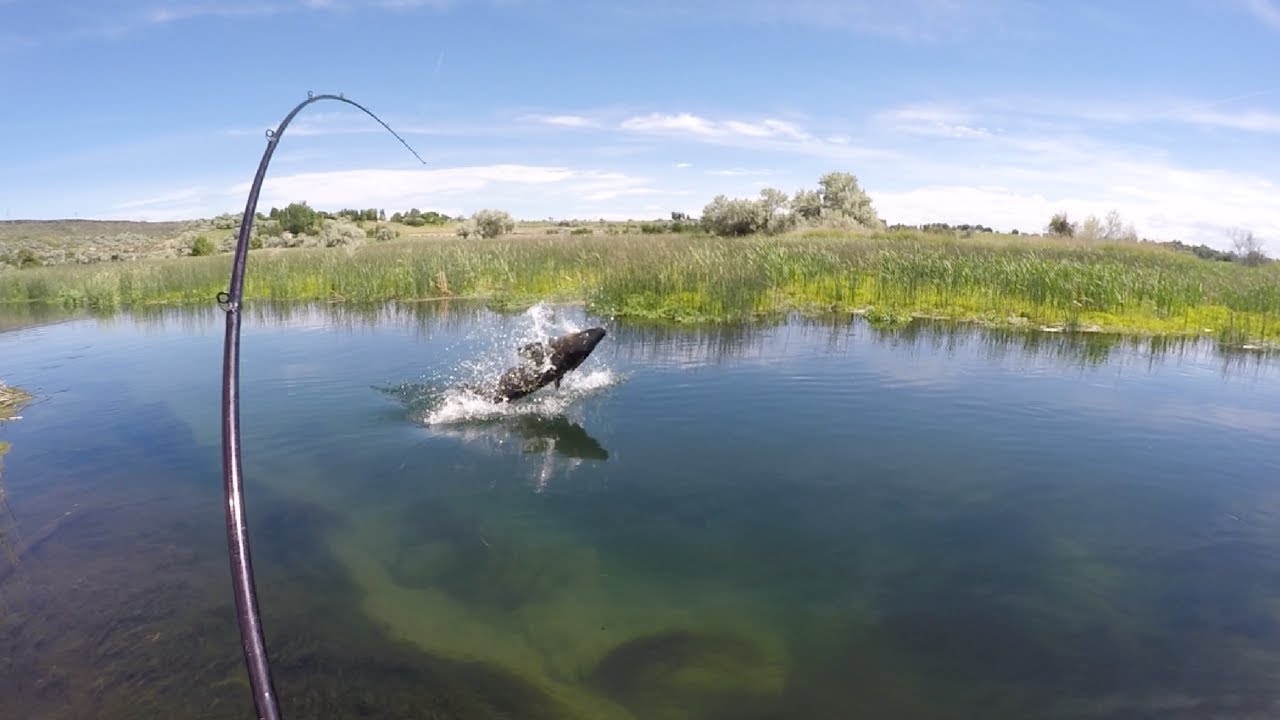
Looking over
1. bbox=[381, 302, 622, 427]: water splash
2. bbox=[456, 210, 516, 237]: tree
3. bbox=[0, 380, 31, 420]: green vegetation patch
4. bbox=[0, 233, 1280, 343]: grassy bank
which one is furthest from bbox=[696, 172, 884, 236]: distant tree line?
bbox=[0, 380, 31, 420]: green vegetation patch

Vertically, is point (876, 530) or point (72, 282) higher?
point (72, 282)

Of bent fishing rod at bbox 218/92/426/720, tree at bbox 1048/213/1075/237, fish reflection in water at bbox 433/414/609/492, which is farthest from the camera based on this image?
tree at bbox 1048/213/1075/237

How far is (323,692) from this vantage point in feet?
14.9

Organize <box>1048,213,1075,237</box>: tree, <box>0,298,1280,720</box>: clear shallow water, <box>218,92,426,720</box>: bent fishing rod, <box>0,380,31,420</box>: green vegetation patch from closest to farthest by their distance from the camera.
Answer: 1. <box>218,92,426,720</box>: bent fishing rod
2. <box>0,298,1280,720</box>: clear shallow water
3. <box>0,380,31,420</box>: green vegetation patch
4. <box>1048,213,1075,237</box>: tree

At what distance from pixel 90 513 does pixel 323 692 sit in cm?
448

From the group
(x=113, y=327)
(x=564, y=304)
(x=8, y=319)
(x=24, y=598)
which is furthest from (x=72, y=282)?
(x=24, y=598)

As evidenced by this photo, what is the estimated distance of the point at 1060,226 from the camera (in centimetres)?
3984

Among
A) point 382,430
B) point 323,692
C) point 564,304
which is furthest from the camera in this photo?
point 564,304

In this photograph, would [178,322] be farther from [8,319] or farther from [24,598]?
[24,598]

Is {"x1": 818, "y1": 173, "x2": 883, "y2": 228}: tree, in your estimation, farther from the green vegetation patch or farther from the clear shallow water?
the green vegetation patch

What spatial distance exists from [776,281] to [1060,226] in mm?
26771

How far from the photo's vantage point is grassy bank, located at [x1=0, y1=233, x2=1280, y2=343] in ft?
59.5

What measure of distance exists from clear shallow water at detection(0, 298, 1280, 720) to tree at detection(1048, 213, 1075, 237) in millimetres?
30981

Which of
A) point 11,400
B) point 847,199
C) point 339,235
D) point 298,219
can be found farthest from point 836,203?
point 11,400
